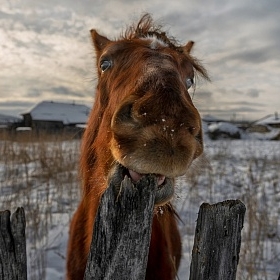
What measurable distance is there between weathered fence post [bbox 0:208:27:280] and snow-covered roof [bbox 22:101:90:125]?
4014 cm

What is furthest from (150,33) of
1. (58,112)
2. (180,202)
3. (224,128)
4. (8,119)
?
(58,112)

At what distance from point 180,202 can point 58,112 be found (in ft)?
Answer: 131

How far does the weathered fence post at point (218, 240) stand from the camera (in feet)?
3.67

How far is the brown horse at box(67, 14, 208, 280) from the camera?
114 centimetres

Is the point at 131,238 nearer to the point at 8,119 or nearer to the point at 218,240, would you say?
the point at 218,240

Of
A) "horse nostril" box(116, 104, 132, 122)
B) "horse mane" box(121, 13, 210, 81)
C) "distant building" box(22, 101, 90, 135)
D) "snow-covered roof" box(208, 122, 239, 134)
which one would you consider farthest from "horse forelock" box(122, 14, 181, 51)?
"distant building" box(22, 101, 90, 135)

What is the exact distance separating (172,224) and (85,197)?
0.81m

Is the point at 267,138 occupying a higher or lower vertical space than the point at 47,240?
higher

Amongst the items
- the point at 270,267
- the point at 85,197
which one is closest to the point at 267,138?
the point at 270,267

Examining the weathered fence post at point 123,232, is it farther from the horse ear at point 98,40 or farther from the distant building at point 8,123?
the distant building at point 8,123

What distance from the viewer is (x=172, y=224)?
2.70 m

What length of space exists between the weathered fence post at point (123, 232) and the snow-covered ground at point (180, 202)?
674 millimetres

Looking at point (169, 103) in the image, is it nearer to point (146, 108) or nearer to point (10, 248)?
point (146, 108)

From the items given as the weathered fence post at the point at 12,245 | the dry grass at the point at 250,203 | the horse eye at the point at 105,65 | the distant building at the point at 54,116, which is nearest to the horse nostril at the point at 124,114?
the weathered fence post at the point at 12,245
